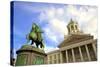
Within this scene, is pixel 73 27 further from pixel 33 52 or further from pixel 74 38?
pixel 33 52

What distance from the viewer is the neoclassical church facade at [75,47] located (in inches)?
66.5

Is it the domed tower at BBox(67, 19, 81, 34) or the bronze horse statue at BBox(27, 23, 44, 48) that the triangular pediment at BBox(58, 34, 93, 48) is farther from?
the bronze horse statue at BBox(27, 23, 44, 48)

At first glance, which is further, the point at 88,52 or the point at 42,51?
the point at 88,52

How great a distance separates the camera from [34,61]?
160 cm

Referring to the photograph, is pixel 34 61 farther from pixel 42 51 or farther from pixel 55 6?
pixel 55 6

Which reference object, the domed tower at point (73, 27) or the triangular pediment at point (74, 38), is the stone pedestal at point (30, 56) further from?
the domed tower at point (73, 27)

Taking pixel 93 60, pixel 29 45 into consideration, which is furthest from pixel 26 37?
pixel 93 60

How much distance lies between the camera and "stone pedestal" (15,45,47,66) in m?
1.56

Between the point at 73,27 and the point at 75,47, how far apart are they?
0.17 meters

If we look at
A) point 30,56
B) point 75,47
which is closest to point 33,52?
point 30,56

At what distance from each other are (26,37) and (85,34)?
520mm

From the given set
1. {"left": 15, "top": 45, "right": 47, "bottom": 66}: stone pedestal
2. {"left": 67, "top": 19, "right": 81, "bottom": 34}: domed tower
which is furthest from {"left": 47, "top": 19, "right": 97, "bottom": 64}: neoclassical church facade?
{"left": 15, "top": 45, "right": 47, "bottom": 66}: stone pedestal

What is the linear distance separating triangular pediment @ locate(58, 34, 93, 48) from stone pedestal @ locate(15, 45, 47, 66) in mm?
184
